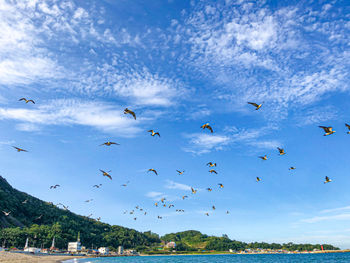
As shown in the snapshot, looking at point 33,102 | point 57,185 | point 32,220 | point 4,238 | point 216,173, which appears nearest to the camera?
point 33,102

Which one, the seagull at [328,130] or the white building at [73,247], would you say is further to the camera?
the white building at [73,247]

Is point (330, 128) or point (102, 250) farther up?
point (330, 128)

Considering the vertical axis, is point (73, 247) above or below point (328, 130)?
below

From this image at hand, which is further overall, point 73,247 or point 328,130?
point 73,247

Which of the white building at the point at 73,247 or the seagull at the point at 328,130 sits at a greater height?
the seagull at the point at 328,130

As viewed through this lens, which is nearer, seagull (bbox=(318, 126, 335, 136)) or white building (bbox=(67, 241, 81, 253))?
seagull (bbox=(318, 126, 335, 136))

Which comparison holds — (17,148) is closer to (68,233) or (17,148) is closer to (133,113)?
(133,113)

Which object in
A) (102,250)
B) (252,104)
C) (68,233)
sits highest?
(252,104)

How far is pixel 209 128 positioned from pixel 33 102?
20527 mm

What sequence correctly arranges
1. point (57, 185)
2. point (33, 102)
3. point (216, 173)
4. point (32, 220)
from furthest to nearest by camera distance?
point (32, 220) → point (57, 185) → point (216, 173) → point (33, 102)

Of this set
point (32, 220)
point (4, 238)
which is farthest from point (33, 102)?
point (32, 220)

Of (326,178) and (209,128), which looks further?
(326,178)

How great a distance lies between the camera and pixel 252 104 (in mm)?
25469

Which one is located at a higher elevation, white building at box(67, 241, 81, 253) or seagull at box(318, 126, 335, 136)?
seagull at box(318, 126, 335, 136)
